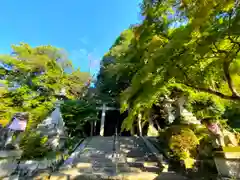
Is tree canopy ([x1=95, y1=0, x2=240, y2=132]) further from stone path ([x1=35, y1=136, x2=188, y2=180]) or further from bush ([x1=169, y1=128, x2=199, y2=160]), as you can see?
bush ([x1=169, y1=128, x2=199, y2=160])

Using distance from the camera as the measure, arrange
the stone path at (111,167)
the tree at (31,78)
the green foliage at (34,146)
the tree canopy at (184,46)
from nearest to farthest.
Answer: the tree canopy at (184,46)
the stone path at (111,167)
the green foliage at (34,146)
the tree at (31,78)

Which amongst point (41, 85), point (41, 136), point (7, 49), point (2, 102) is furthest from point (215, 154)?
point (7, 49)

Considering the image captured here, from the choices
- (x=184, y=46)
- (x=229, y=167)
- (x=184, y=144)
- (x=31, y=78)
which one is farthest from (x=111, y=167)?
(x=31, y=78)

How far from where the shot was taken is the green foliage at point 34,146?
5426 mm

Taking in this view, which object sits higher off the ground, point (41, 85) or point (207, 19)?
point (41, 85)

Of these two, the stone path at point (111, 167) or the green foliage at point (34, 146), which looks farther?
the green foliage at point (34, 146)

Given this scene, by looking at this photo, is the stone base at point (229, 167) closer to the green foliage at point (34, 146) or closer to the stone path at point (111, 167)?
the stone path at point (111, 167)

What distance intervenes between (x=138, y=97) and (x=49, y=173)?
3804 millimetres

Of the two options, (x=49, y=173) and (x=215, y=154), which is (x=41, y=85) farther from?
(x=215, y=154)

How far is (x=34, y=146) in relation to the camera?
5.59m

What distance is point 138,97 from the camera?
3.66 m

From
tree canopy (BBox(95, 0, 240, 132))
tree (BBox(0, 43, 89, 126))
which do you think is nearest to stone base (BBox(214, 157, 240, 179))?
tree canopy (BBox(95, 0, 240, 132))

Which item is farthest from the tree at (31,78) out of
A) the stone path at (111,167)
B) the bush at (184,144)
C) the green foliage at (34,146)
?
the bush at (184,144)

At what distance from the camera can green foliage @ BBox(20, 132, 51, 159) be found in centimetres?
543
